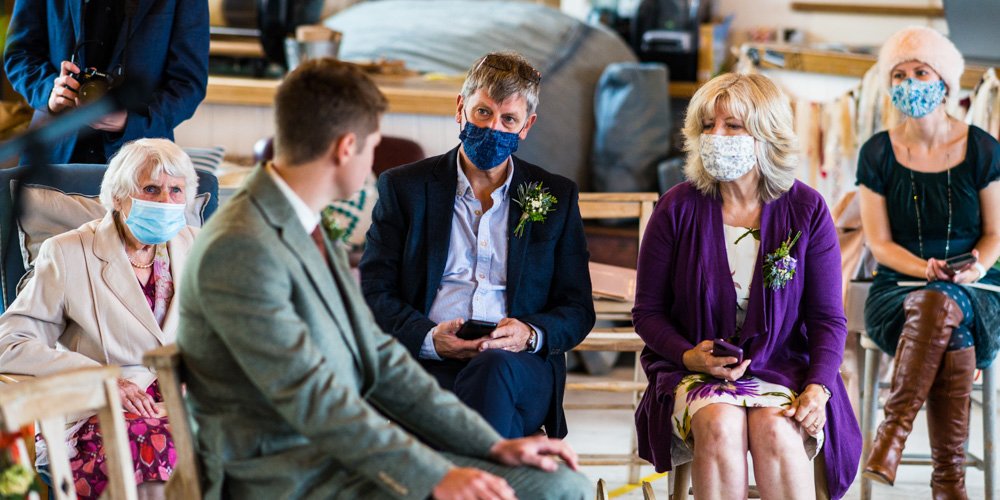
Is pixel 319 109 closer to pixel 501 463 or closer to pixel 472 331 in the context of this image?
pixel 501 463

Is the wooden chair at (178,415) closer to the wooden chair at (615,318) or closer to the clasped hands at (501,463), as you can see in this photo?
the clasped hands at (501,463)

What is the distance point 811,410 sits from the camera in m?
2.62

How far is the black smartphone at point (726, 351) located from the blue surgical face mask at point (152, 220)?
128cm

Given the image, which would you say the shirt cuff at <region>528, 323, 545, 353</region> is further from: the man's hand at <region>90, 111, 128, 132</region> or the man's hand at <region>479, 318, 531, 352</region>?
the man's hand at <region>90, 111, 128, 132</region>

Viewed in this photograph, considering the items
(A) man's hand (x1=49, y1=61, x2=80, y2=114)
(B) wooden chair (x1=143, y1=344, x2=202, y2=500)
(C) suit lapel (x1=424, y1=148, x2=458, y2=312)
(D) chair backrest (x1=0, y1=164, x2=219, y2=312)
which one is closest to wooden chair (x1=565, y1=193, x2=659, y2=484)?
(C) suit lapel (x1=424, y1=148, x2=458, y2=312)

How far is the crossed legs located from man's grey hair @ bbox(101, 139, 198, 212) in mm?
1362

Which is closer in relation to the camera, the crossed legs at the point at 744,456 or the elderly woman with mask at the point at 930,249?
the crossed legs at the point at 744,456

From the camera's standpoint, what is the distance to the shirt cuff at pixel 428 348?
271cm

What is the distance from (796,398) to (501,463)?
92 centimetres

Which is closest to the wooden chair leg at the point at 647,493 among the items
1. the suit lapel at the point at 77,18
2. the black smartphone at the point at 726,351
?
the black smartphone at the point at 726,351

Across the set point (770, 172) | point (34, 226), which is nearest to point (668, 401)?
point (770, 172)

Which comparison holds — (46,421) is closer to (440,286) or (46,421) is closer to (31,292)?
(31,292)

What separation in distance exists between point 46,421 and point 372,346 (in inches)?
20.7

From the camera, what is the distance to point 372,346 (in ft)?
6.63
